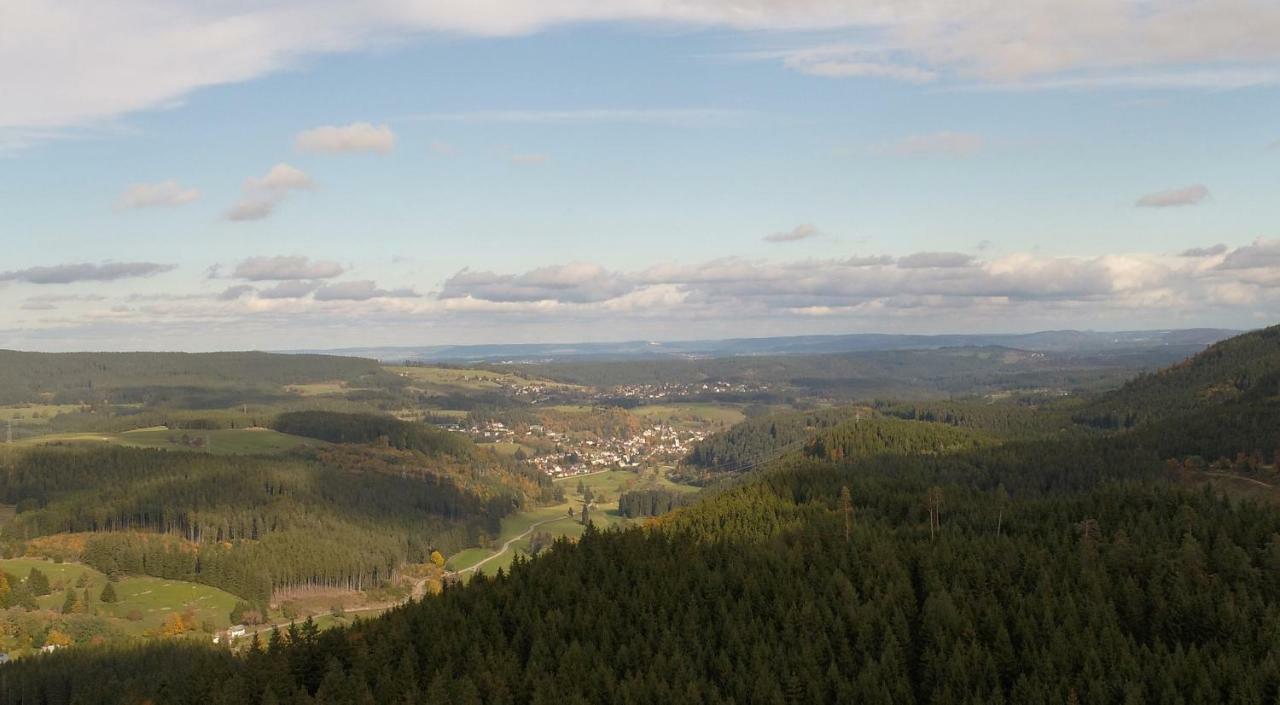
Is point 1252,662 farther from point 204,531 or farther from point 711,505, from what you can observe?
point 204,531

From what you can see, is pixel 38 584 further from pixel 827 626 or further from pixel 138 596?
pixel 827 626

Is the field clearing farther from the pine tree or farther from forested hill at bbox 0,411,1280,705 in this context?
forested hill at bbox 0,411,1280,705

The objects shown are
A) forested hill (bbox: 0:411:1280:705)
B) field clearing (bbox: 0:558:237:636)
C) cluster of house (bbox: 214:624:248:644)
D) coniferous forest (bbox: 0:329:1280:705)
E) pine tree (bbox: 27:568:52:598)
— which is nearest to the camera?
forested hill (bbox: 0:411:1280:705)

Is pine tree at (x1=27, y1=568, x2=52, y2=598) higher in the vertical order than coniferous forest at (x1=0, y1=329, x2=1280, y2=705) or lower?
lower

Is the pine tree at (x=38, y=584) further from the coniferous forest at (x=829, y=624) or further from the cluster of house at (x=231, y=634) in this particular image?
the coniferous forest at (x=829, y=624)

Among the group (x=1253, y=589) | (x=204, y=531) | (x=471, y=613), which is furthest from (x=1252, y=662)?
(x=204, y=531)

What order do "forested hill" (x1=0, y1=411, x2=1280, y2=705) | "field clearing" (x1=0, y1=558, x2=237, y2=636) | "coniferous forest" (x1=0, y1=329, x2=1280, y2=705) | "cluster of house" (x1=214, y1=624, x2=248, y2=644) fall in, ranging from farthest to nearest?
"field clearing" (x1=0, y1=558, x2=237, y2=636), "cluster of house" (x1=214, y1=624, x2=248, y2=644), "coniferous forest" (x1=0, y1=329, x2=1280, y2=705), "forested hill" (x1=0, y1=411, x2=1280, y2=705)

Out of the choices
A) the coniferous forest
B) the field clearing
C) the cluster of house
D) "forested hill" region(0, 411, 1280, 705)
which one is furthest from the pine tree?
"forested hill" region(0, 411, 1280, 705)

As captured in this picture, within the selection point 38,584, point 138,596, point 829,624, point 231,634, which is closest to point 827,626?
point 829,624
